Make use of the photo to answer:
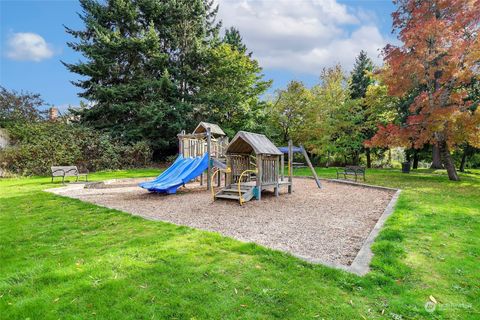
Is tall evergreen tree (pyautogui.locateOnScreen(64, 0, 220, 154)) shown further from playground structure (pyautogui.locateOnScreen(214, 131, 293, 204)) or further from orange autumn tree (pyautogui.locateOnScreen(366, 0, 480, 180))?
orange autumn tree (pyautogui.locateOnScreen(366, 0, 480, 180))

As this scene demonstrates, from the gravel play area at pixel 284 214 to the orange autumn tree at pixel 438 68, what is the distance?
5.07 meters

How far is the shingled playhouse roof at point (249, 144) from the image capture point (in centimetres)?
965

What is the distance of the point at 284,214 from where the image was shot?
774 cm

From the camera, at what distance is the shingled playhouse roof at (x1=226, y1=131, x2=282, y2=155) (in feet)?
31.7

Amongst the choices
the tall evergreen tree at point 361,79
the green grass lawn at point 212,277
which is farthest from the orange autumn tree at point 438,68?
the tall evergreen tree at point 361,79

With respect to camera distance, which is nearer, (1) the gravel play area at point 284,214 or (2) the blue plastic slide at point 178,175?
(1) the gravel play area at point 284,214

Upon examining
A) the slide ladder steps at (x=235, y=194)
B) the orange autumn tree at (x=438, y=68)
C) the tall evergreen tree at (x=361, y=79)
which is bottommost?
the slide ladder steps at (x=235, y=194)

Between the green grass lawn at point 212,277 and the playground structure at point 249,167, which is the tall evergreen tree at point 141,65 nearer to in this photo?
the playground structure at point 249,167

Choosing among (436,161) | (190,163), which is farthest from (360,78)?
(190,163)

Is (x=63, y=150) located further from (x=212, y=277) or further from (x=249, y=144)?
(x=212, y=277)

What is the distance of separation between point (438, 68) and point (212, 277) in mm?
15912

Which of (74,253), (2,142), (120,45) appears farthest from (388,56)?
(2,142)

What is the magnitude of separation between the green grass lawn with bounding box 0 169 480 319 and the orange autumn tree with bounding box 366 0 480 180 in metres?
9.66

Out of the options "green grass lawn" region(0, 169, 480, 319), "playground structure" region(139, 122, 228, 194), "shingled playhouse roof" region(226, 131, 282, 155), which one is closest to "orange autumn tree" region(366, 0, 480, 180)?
"shingled playhouse roof" region(226, 131, 282, 155)
